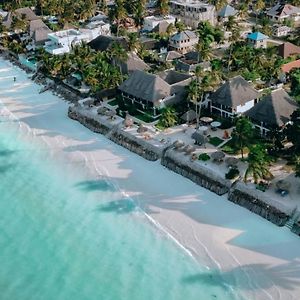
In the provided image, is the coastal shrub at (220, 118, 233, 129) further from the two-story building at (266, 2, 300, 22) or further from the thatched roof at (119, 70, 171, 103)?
the two-story building at (266, 2, 300, 22)

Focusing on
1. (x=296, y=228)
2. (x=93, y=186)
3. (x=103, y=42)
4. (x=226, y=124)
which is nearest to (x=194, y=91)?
(x=226, y=124)

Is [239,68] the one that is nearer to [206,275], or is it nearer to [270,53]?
[270,53]

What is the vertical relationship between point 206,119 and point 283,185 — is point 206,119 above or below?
below

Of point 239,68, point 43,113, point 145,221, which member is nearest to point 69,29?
point 43,113

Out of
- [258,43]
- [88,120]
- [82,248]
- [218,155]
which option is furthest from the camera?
[258,43]

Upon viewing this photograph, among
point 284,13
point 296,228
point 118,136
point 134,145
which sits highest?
point 284,13

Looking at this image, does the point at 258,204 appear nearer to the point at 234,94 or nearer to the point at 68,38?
the point at 234,94

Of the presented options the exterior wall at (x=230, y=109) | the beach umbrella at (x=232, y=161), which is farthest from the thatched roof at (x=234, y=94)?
the beach umbrella at (x=232, y=161)

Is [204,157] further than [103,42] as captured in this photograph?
No
